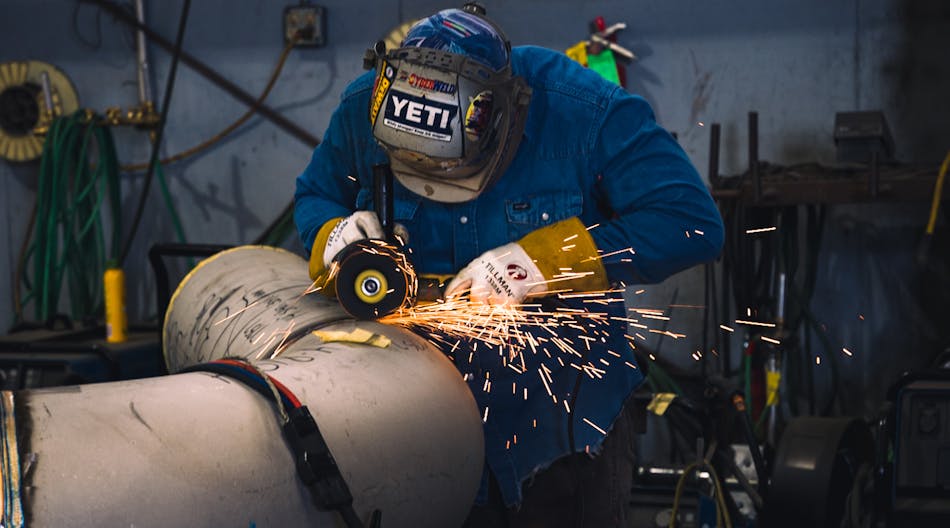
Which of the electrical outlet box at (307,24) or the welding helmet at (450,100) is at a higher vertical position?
the electrical outlet box at (307,24)

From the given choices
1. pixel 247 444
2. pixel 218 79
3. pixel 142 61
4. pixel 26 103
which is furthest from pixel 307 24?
pixel 247 444

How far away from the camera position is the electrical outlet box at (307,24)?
193 inches

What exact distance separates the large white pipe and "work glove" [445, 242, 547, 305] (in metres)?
0.18

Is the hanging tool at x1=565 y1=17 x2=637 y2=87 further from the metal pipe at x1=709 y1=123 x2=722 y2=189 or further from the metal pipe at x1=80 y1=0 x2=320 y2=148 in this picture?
the metal pipe at x1=80 y1=0 x2=320 y2=148

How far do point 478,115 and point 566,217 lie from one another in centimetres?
31

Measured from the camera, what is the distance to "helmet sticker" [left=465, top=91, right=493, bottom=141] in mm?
2029

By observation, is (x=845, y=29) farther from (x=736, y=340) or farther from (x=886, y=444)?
(x=886, y=444)

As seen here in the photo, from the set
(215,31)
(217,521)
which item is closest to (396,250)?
(217,521)

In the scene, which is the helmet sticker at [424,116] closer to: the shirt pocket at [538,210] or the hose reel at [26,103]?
the shirt pocket at [538,210]

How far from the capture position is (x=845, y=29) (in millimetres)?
4414

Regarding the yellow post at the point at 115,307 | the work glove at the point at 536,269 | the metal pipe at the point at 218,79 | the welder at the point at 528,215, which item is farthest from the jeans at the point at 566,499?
the metal pipe at the point at 218,79

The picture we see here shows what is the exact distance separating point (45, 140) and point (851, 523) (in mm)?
3849

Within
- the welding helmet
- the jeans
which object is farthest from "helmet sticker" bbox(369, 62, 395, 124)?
the jeans

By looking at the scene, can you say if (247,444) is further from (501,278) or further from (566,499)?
(566,499)
